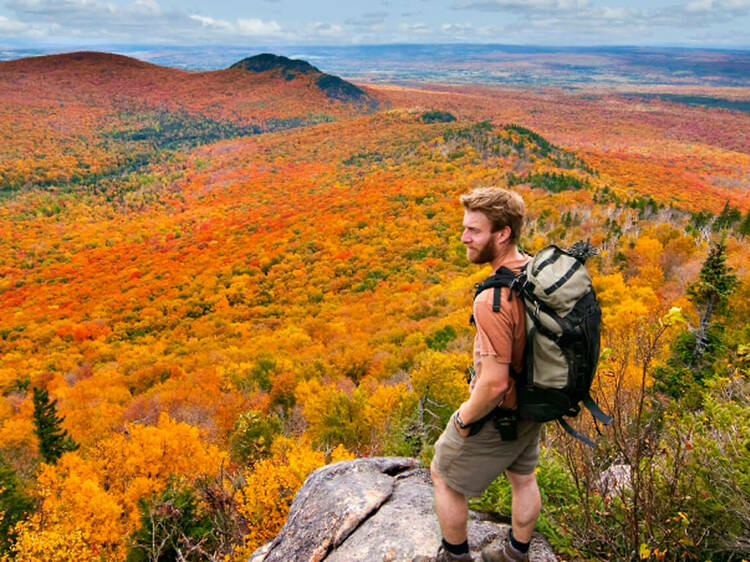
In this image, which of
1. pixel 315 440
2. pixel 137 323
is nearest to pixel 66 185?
pixel 137 323

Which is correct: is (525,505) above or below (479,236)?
below

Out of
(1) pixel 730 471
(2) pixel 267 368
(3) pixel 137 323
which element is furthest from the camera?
(3) pixel 137 323

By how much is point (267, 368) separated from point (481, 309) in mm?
29585

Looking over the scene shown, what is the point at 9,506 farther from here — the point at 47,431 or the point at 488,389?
the point at 488,389

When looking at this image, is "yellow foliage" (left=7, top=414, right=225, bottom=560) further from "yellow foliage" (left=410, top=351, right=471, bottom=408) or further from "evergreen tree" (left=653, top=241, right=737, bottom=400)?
"evergreen tree" (left=653, top=241, right=737, bottom=400)

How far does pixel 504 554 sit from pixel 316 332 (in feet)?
138

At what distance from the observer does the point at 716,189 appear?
381ft

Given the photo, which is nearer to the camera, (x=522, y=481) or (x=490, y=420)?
(x=490, y=420)

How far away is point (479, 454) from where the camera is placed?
3160 mm

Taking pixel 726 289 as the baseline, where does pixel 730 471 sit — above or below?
above

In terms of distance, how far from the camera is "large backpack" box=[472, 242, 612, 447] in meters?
2.54

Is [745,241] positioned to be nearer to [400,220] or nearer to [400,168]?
[400,220]

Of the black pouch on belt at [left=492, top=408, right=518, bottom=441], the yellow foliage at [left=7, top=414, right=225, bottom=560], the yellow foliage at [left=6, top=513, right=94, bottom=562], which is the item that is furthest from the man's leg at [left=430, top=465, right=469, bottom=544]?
the yellow foliage at [left=7, top=414, right=225, bottom=560]

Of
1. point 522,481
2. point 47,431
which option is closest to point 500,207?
point 522,481
